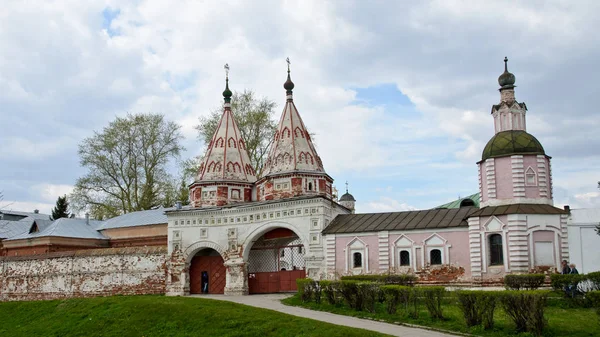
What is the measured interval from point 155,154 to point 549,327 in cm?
3141

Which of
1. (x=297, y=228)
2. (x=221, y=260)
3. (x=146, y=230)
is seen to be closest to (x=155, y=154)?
(x=146, y=230)

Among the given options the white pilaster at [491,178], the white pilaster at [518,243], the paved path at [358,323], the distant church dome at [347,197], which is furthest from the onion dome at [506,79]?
the distant church dome at [347,197]

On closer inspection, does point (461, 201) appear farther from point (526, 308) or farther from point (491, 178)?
point (526, 308)

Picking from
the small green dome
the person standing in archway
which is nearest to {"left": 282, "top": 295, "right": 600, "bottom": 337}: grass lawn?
the small green dome

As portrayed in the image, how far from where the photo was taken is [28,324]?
21.2m

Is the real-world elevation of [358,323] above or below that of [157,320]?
above

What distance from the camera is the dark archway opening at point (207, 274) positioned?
85.8ft

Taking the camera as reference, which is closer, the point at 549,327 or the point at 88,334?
the point at 549,327

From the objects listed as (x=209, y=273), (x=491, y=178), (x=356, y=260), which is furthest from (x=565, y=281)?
(x=209, y=273)

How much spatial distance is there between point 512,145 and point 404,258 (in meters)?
5.54

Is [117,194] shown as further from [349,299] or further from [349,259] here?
[349,299]

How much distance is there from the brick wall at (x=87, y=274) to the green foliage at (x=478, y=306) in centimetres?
1656

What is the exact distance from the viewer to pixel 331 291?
17.1 meters

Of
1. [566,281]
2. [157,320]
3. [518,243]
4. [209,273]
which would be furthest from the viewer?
[209,273]
